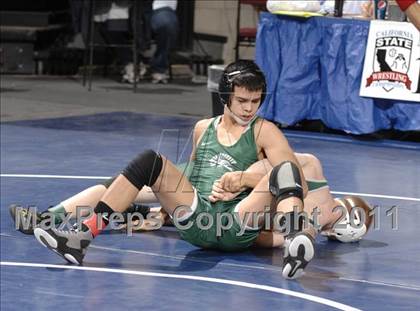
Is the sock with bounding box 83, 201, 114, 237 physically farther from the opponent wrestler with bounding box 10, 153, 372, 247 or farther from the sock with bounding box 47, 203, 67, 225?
the sock with bounding box 47, 203, 67, 225

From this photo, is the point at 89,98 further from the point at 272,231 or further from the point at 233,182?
the point at 233,182

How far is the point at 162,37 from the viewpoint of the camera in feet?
50.3

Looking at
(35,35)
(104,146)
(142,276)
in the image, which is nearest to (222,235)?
(142,276)

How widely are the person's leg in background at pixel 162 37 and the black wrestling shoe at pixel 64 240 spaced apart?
9573mm

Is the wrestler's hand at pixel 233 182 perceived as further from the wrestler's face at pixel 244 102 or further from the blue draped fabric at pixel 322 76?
the blue draped fabric at pixel 322 76

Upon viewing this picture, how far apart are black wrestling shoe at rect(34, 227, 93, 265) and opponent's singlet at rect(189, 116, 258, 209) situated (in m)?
0.75

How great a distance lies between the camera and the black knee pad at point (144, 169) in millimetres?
5914

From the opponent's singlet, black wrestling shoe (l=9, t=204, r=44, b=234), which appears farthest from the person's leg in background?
the opponent's singlet

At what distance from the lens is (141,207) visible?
697 centimetres

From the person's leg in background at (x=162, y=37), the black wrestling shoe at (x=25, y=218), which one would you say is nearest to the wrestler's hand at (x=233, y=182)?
the black wrestling shoe at (x=25, y=218)

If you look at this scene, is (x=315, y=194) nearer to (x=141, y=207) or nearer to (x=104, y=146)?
(x=141, y=207)

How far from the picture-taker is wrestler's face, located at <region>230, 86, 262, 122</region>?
6117 mm

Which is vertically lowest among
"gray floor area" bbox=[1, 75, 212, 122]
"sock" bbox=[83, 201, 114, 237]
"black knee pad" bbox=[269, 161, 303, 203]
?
"gray floor area" bbox=[1, 75, 212, 122]

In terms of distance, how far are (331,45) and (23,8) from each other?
687cm
